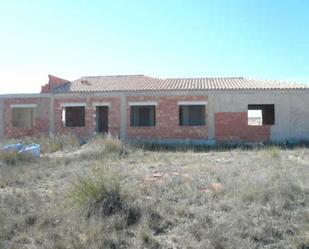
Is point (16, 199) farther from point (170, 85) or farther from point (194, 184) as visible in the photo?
point (170, 85)

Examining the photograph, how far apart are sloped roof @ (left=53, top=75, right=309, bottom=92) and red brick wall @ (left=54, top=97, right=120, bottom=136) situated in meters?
0.58

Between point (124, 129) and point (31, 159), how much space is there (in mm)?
9047

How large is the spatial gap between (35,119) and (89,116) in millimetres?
3311

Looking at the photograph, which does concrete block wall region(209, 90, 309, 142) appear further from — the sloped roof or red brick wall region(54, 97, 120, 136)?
red brick wall region(54, 97, 120, 136)

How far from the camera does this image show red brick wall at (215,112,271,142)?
21.8 metres

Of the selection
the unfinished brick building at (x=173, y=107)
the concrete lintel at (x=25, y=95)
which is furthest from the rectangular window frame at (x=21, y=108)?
the concrete lintel at (x=25, y=95)

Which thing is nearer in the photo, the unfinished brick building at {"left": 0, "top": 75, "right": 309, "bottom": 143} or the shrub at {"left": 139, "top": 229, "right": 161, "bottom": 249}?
the shrub at {"left": 139, "top": 229, "right": 161, "bottom": 249}

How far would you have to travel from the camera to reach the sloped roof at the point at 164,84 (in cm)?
2228

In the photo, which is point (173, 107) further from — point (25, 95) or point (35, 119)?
point (25, 95)

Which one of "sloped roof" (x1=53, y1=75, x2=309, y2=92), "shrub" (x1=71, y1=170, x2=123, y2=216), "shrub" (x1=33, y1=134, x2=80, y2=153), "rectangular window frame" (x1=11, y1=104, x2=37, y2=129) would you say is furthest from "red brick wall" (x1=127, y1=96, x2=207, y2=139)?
"shrub" (x1=71, y1=170, x2=123, y2=216)

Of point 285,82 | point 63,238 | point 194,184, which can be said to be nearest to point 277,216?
point 194,184

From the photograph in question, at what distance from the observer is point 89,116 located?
2316 cm

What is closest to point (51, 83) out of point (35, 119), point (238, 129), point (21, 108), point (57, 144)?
point (21, 108)

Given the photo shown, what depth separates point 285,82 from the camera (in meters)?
23.7
